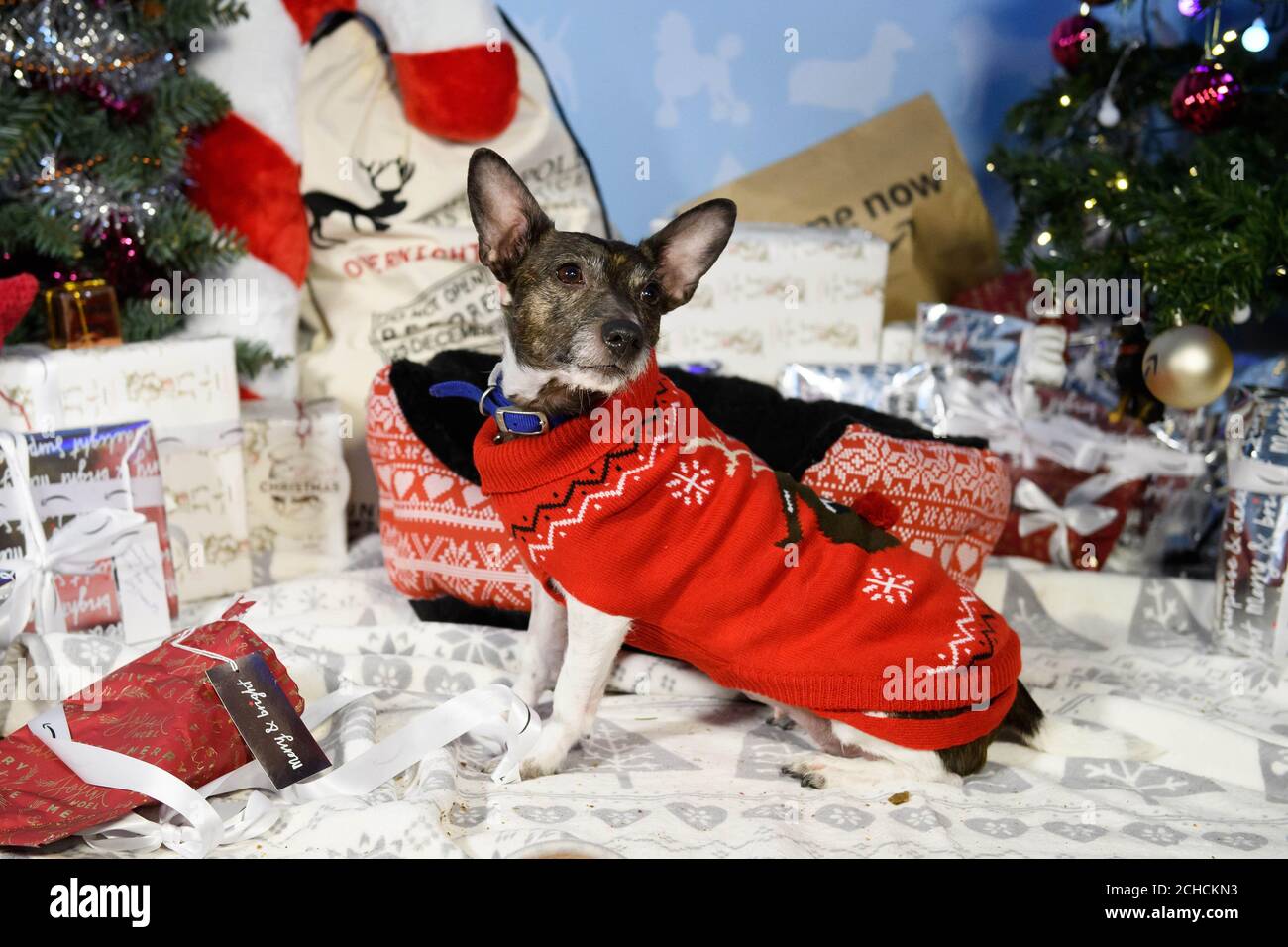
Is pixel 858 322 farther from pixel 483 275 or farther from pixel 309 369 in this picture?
pixel 309 369

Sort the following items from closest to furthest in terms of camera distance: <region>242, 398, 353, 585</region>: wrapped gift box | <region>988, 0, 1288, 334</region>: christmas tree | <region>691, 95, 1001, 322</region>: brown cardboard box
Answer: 1. <region>988, 0, 1288, 334</region>: christmas tree
2. <region>242, 398, 353, 585</region>: wrapped gift box
3. <region>691, 95, 1001, 322</region>: brown cardboard box

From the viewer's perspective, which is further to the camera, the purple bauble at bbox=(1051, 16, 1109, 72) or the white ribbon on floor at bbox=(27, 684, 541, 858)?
the purple bauble at bbox=(1051, 16, 1109, 72)

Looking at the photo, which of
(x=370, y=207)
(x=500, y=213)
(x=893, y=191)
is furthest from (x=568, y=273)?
(x=893, y=191)

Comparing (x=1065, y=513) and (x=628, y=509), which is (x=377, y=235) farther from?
(x=1065, y=513)

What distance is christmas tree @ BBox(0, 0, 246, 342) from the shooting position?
2.31m

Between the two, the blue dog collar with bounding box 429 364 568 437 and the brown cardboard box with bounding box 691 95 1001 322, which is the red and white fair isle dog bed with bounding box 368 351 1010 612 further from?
the brown cardboard box with bounding box 691 95 1001 322

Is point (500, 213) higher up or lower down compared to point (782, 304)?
higher up

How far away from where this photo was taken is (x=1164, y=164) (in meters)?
2.92

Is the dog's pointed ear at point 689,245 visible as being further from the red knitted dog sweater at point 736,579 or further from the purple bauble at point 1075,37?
the purple bauble at point 1075,37

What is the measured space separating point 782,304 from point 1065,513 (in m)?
0.89

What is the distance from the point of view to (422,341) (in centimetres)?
304

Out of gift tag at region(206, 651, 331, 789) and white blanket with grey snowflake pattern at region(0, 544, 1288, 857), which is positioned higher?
gift tag at region(206, 651, 331, 789)

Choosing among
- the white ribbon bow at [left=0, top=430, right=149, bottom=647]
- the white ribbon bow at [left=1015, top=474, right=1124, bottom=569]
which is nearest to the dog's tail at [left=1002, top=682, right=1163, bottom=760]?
the white ribbon bow at [left=1015, top=474, right=1124, bottom=569]

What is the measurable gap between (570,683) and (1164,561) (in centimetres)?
180
